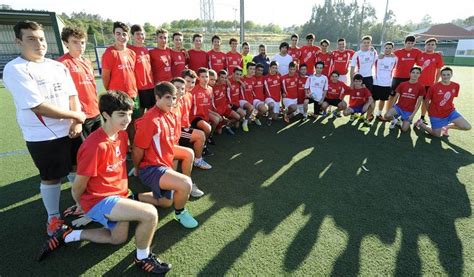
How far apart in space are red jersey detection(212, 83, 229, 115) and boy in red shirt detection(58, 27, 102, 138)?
264 centimetres

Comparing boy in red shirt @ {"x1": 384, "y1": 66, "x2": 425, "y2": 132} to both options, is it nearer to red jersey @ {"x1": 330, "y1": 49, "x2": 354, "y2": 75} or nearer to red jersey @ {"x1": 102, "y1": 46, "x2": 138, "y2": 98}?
red jersey @ {"x1": 330, "y1": 49, "x2": 354, "y2": 75}

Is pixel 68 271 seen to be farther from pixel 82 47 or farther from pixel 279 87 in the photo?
pixel 279 87

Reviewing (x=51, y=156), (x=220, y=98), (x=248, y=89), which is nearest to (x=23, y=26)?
(x=51, y=156)

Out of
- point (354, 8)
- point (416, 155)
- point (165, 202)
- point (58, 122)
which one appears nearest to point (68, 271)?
point (165, 202)

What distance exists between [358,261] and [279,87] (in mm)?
5065

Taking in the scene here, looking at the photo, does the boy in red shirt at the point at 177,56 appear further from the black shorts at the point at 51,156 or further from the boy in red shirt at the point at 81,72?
the black shorts at the point at 51,156

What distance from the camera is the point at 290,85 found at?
23.0ft

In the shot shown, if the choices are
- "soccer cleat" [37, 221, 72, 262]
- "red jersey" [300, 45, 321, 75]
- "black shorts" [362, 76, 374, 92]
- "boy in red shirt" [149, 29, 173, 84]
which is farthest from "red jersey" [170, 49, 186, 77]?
"black shorts" [362, 76, 374, 92]

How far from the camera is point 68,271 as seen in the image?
2260 millimetres

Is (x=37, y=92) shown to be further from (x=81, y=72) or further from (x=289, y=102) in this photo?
(x=289, y=102)

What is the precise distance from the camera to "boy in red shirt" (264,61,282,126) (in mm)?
6678

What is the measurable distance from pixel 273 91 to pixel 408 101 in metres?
3.06

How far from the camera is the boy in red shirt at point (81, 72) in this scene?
118 inches

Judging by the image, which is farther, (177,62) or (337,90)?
(337,90)
